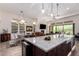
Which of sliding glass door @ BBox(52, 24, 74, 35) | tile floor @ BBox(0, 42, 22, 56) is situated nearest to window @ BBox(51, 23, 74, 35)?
sliding glass door @ BBox(52, 24, 74, 35)

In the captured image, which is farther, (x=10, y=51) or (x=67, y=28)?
(x=10, y=51)

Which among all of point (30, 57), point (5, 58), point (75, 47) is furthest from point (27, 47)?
point (75, 47)

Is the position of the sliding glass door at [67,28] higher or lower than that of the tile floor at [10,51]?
higher

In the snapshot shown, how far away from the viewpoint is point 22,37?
9.27ft

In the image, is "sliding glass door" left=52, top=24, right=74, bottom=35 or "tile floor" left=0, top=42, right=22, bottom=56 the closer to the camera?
"sliding glass door" left=52, top=24, right=74, bottom=35

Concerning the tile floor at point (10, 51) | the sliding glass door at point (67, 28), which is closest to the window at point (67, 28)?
the sliding glass door at point (67, 28)

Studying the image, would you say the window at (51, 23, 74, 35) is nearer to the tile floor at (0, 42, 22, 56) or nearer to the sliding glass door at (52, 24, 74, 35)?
the sliding glass door at (52, 24, 74, 35)

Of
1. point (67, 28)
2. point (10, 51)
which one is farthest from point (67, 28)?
point (10, 51)

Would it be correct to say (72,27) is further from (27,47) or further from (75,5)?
(27,47)

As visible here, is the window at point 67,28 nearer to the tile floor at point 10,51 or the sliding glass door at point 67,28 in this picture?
the sliding glass door at point 67,28

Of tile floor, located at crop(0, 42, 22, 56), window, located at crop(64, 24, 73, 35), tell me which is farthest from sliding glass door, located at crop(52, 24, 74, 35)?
tile floor, located at crop(0, 42, 22, 56)

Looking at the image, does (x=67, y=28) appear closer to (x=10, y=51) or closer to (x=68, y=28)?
(x=68, y=28)

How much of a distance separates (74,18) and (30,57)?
5.41 feet

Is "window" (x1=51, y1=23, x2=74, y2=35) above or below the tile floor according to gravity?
above
